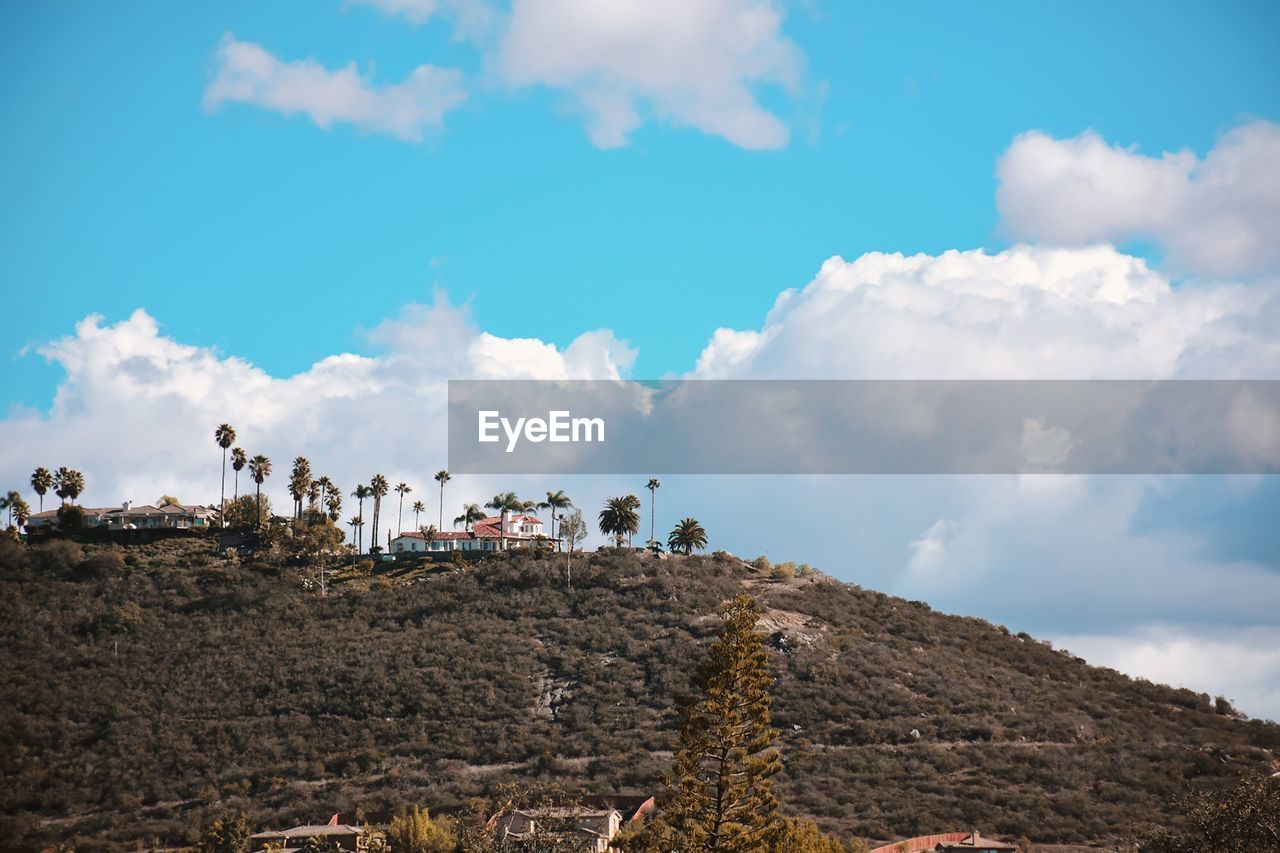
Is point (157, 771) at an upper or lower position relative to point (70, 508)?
lower

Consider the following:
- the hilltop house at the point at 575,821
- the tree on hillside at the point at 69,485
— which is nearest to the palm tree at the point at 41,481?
the tree on hillside at the point at 69,485

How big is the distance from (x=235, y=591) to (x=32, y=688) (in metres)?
20.7

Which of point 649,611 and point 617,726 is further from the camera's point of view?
point 649,611

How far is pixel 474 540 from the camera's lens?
143m

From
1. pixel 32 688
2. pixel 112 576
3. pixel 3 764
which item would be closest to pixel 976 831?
pixel 3 764

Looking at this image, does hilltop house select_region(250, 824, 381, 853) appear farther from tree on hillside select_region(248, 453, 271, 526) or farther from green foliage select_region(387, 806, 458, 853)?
tree on hillside select_region(248, 453, 271, 526)

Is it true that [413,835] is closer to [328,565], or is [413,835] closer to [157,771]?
[157,771]

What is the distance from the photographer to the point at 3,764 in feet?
298

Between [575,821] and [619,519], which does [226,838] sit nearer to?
[575,821]

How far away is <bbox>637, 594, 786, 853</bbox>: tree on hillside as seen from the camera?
49.4 meters

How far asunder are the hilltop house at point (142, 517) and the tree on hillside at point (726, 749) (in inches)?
4022

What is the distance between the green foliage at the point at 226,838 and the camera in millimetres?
69812

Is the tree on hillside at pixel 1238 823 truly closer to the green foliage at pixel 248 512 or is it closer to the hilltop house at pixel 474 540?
→ the hilltop house at pixel 474 540

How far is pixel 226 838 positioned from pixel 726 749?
33.5 metres
